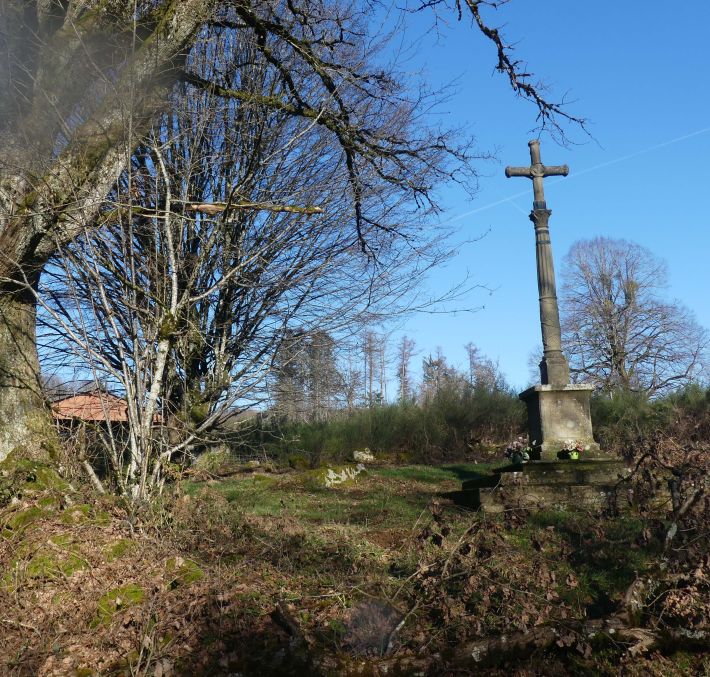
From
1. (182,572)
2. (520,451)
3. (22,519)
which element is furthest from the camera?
(520,451)

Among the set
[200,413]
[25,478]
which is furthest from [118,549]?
[200,413]

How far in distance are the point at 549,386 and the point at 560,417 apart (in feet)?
1.62

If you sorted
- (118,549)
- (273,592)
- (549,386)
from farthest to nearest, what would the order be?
(549,386) < (118,549) < (273,592)

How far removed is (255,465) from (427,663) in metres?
11.2

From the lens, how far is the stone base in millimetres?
8828

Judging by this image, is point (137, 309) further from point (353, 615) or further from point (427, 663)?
point (427, 663)

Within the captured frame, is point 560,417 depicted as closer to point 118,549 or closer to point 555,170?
point 555,170

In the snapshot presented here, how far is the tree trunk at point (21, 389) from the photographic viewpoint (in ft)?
20.1

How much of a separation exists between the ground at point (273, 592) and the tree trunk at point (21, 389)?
0.38 meters

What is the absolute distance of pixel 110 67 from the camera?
6.68m

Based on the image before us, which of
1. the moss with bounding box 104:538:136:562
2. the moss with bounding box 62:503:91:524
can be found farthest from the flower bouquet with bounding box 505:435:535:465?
the moss with bounding box 62:503:91:524

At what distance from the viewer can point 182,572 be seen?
494cm

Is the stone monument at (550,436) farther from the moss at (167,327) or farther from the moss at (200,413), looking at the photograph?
the moss at (167,327)

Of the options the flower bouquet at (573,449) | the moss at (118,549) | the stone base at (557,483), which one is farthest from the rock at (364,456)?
the moss at (118,549)
